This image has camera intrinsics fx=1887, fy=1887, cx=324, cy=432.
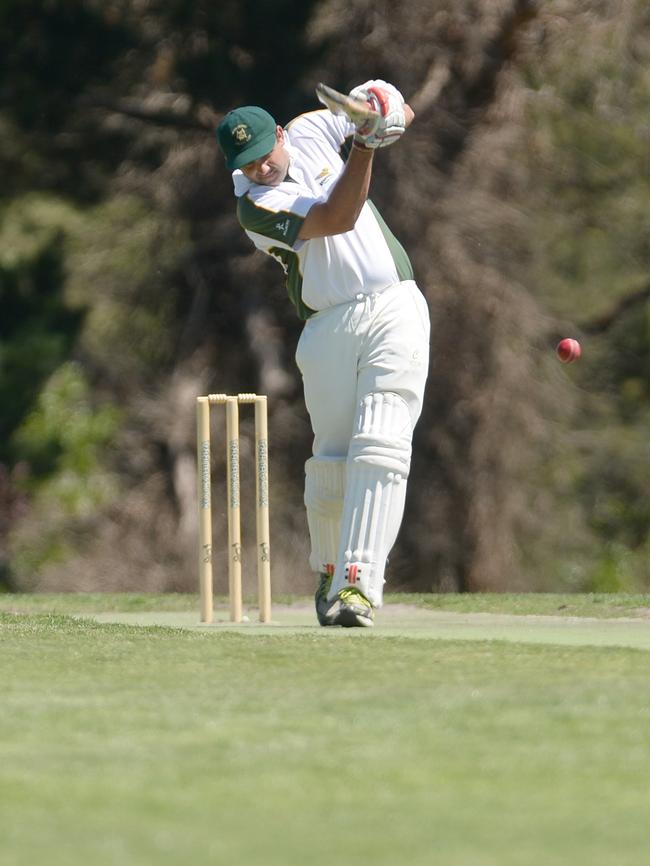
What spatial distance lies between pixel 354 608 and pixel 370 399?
616mm

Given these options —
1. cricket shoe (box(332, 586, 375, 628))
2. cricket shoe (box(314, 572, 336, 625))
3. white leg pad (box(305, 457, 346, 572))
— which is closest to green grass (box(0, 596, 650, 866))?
cricket shoe (box(332, 586, 375, 628))

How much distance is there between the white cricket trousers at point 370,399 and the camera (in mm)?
5551

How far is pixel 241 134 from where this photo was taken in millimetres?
5555

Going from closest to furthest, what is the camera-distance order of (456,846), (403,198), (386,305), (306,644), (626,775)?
1. (456,846)
2. (626,775)
3. (306,644)
4. (386,305)
5. (403,198)

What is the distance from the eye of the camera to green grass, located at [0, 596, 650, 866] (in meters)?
2.29

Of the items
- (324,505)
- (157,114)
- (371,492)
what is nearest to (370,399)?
(371,492)

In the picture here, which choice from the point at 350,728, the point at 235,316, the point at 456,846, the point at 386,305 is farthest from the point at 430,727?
the point at 235,316

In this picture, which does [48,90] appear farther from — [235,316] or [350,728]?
[350,728]

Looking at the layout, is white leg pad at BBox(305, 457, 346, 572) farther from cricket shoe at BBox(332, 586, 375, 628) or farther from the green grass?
the green grass

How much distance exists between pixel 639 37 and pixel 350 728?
39.5 feet

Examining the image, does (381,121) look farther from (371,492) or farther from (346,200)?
(371,492)

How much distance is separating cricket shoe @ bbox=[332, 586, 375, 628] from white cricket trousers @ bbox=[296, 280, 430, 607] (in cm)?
3

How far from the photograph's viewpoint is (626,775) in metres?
2.74

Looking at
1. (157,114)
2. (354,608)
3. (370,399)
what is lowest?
(354,608)
